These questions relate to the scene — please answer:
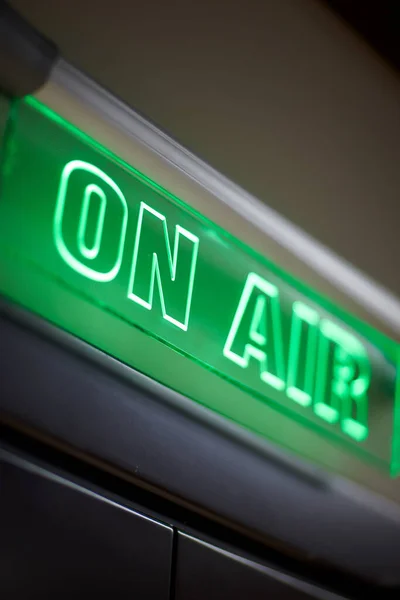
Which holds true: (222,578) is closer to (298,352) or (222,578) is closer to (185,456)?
(185,456)

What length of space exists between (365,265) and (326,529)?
46 centimetres

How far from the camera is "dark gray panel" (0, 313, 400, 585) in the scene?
29.9 inches

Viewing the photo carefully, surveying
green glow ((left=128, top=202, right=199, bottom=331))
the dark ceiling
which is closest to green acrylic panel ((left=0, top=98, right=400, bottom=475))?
green glow ((left=128, top=202, right=199, bottom=331))

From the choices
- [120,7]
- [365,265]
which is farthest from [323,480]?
[120,7]

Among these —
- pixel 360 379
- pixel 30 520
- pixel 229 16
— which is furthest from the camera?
pixel 229 16

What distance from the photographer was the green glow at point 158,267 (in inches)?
34.1

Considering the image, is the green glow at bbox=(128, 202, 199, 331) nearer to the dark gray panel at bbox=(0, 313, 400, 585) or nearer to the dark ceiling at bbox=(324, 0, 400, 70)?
the dark gray panel at bbox=(0, 313, 400, 585)

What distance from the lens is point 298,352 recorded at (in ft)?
3.35

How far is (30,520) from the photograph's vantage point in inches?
28.6

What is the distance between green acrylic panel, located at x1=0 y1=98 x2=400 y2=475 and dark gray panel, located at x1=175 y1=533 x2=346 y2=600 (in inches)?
6.0

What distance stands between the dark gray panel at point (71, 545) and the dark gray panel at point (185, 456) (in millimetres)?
47

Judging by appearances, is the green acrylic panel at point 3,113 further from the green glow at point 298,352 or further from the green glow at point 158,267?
the green glow at point 298,352

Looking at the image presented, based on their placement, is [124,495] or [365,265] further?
[365,265]

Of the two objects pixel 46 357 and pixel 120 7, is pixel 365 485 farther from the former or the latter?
pixel 120 7
